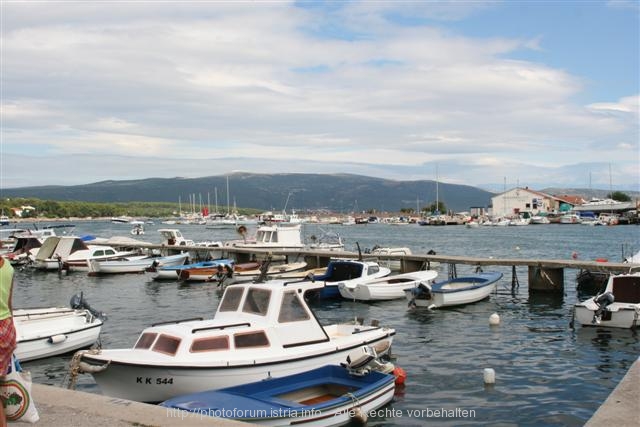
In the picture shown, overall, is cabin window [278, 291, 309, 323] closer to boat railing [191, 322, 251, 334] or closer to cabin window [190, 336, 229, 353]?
boat railing [191, 322, 251, 334]

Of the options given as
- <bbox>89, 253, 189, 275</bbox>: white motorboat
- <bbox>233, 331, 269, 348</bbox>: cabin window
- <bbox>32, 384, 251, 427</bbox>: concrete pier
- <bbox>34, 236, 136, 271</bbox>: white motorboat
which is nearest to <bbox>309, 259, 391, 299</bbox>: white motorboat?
<bbox>233, 331, 269, 348</bbox>: cabin window

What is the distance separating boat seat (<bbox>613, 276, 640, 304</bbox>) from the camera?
23.9 meters

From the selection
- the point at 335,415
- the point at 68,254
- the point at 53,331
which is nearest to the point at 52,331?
the point at 53,331

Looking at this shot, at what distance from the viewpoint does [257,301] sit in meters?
15.8

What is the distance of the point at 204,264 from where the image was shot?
42.3 metres

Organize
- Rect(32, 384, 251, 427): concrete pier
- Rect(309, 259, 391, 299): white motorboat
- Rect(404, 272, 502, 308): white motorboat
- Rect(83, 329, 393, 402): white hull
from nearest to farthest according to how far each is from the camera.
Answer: Rect(32, 384, 251, 427): concrete pier → Rect(83, 329, 393, 402): white hull → Rect(404, 272, 502, 308): white motorboat → Rect(309, 259, 391, 299): white motorboat

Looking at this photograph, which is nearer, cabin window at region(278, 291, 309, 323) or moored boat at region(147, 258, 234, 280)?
cabin window at region(278, 291, 309, 323)

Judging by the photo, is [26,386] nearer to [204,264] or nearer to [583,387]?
[583,387]

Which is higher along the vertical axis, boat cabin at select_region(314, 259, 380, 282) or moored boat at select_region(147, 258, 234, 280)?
boat cabin at select_region(314, 259, 380, 282)

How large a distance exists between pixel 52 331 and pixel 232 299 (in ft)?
23.4

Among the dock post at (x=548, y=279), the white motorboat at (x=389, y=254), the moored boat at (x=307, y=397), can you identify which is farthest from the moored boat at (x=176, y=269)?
the moored boat at (x=307, y=397)

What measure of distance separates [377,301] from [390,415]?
17132 millimetres

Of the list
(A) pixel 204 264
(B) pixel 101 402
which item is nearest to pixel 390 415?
(B) pixel 101 402

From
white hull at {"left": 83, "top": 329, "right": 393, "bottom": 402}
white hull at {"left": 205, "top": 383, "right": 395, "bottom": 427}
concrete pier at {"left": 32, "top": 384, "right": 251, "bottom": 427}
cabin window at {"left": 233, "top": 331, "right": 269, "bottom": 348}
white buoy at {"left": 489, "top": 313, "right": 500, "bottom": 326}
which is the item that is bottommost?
white buoy at {"left": 489, "top": 313, "right": 500, "bottom": 326}
